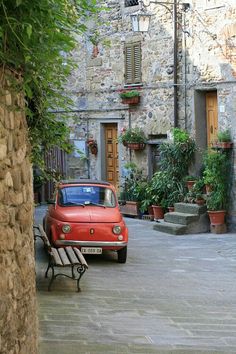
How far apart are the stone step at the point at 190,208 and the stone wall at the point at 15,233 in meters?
11.6

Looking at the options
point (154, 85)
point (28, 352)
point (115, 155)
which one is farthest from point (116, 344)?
point (115, 155)

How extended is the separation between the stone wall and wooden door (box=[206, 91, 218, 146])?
41.6 ft

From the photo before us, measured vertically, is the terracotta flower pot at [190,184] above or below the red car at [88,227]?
above

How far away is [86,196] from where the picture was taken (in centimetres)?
1254

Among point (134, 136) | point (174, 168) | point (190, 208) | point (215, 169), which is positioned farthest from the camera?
point (134, 136)

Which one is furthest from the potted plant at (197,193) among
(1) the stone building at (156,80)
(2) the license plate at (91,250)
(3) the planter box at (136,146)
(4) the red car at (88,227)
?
(2) the license plate at (91,250)

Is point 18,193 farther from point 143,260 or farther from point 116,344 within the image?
point 143,260

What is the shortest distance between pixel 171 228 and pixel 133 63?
18.1ft

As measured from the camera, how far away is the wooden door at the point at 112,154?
66.9 feet

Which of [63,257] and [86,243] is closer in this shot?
[63,257]

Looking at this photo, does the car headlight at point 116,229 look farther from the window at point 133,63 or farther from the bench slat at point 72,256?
the window at point 133,63

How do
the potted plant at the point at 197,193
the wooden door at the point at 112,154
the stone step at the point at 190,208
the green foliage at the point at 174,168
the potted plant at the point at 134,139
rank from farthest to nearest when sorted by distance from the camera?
1. the wooden door at the point at 112,154
2. the potted plant at the point at 134,139
3. the green foliage at the point at 174,168
4. the potted plant at the point at 197,193
5. the stone step at the point at 190,208

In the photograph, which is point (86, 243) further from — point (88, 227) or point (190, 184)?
point (190, 184)

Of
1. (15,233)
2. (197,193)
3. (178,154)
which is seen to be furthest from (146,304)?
(178,154)
